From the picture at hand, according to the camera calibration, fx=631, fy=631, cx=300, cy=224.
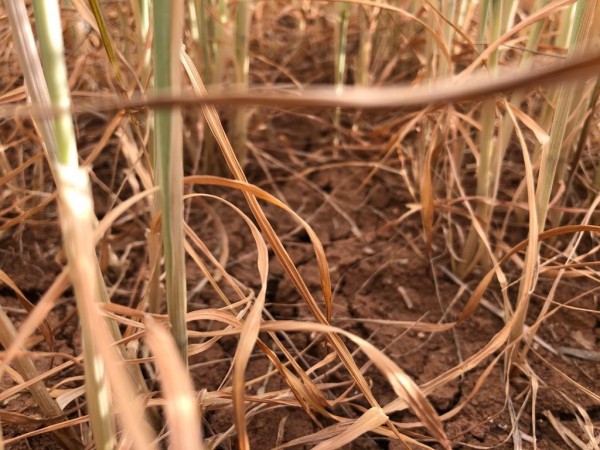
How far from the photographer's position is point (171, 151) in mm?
435

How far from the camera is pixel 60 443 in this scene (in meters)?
0.64

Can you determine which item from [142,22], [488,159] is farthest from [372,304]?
[142,22]

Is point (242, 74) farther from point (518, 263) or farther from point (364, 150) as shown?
point (518, 263)

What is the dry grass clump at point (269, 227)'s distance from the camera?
16.2 inches

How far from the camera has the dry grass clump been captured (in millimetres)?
411

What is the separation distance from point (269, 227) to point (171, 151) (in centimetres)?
18

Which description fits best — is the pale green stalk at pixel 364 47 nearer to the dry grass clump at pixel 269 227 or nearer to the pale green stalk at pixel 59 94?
the dry grass clump at pixel 269 227

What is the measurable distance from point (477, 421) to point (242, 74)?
668 mm

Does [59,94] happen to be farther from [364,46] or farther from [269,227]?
[364,46]

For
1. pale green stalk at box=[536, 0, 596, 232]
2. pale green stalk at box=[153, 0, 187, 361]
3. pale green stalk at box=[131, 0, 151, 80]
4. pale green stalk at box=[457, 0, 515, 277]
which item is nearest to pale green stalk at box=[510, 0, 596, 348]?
pale green stalk at box=[536, 0, 596, 232]

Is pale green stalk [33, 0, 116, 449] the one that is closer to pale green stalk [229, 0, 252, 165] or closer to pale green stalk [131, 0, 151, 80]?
pale green stalk [131, 0, 151, 80]

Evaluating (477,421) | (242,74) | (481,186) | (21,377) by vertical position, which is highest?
(242,74)

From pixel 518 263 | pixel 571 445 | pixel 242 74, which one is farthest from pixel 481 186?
pixel 242 74

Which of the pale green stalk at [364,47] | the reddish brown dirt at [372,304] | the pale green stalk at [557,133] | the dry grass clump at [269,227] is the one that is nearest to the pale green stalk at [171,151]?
the dry grass clump at [269,227]
